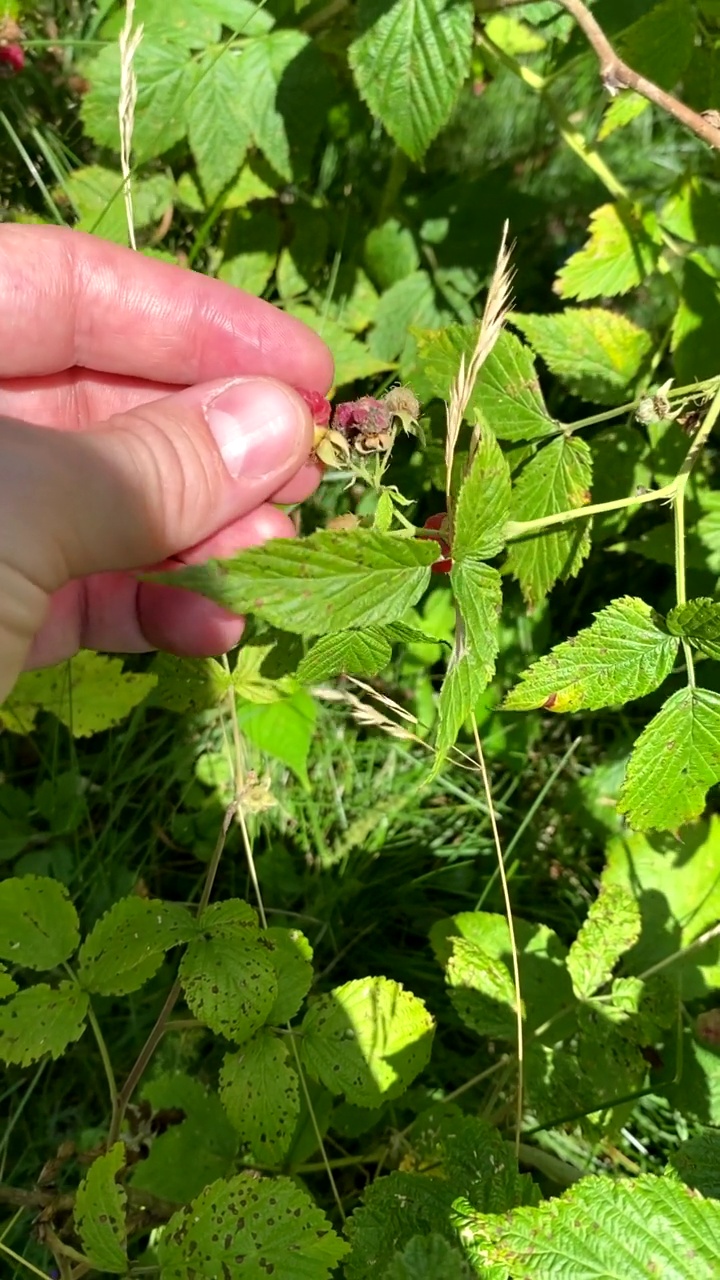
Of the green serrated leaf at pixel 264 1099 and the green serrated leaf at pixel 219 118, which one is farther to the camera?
the green serrated leaf at pixel 219 118

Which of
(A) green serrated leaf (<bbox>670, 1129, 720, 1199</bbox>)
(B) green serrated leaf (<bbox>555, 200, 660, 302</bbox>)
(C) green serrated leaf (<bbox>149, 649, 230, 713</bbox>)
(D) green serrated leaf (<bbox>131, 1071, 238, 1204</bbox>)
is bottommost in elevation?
(D) green serrated leaf (<bbox>131, 1071, 238, 1204</bbox>)

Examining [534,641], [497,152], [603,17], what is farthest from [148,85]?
[534,641]

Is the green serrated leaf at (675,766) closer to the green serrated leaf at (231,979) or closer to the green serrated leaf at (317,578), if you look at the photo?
the green serrated leaf at (317,578)

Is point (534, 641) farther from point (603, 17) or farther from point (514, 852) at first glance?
point (603, 17)

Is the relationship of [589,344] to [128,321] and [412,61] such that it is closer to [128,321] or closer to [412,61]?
[412,61]

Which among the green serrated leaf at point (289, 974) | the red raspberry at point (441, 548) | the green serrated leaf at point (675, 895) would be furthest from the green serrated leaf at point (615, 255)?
the green serrated leaf at point (289, 974)

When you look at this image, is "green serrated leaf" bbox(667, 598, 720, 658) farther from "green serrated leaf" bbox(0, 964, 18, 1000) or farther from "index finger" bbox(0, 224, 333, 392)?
"green serrated leaf" bbox(0, 964, 18, 1000)

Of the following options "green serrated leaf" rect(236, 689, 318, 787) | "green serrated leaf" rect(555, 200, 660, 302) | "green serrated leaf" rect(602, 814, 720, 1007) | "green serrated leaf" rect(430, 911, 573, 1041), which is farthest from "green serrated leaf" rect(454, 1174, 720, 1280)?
"green serrated leaf" rect(555, 200, 660, 302)

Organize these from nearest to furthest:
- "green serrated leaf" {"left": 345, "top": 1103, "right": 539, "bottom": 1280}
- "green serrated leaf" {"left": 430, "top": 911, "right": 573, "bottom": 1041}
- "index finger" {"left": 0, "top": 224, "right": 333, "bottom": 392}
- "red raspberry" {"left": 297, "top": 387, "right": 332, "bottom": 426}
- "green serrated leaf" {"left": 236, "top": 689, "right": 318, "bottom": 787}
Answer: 1. "green serrated leaf" {"left": 345, "top": 1103, "right": 539, "bottom": 1280}
2. "red raspberry" {"left": 297, "top": 387, "right": 332, "bottom": 426}
3. "index finger" {"left": 0, "top": 224, "right": 333, "bottom": 392}
4. "green serrated leaf" {"left": 430, "top": 911, "right": 573, "bottom": 1041}
5. "green serrated leaf" {"left": 236, "top": 689, "right": 318, "bottom": 787}
